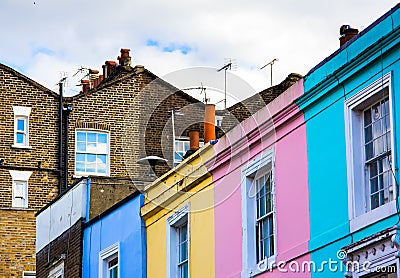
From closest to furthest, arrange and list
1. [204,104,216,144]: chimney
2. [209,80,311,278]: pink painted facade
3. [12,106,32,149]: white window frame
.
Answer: [209,80,311,278]: pink painted facade
[204,104,216,144]: chimney
[12,106,32,149]: white window frame

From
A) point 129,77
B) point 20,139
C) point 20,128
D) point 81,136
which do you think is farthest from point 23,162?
point 129,77

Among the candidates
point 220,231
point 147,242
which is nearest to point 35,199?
point 147,242

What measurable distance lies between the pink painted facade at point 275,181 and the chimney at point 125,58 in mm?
20194

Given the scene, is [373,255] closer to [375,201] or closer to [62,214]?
[375,201]

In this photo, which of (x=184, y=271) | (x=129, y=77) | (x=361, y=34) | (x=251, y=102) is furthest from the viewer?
(x=129, y=77)

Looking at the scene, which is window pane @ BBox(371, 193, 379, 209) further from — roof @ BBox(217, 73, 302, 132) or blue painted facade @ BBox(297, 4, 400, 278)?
roof @ BBox(217, 73, 302, 132)

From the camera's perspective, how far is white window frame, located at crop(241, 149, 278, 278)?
59.1ft

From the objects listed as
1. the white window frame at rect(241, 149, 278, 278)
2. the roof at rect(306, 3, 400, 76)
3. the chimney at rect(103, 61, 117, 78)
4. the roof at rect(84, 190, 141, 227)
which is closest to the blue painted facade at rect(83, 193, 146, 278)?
the roof at rect(84, 190, 141, 227)

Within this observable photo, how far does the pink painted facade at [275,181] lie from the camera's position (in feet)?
55.4

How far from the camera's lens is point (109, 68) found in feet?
134

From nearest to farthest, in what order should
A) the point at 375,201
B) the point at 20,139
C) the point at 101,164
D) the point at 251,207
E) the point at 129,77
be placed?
the point at 375,201 → the point at 251,207 → the point at 101,164 → the point at 20,139 → the point at 129,77

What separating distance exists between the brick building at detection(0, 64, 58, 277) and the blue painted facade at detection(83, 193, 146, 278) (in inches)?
482

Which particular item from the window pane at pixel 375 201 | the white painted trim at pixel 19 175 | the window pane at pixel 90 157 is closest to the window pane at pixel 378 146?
the window pane at pixel 375 201

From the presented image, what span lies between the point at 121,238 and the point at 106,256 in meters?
0.79
